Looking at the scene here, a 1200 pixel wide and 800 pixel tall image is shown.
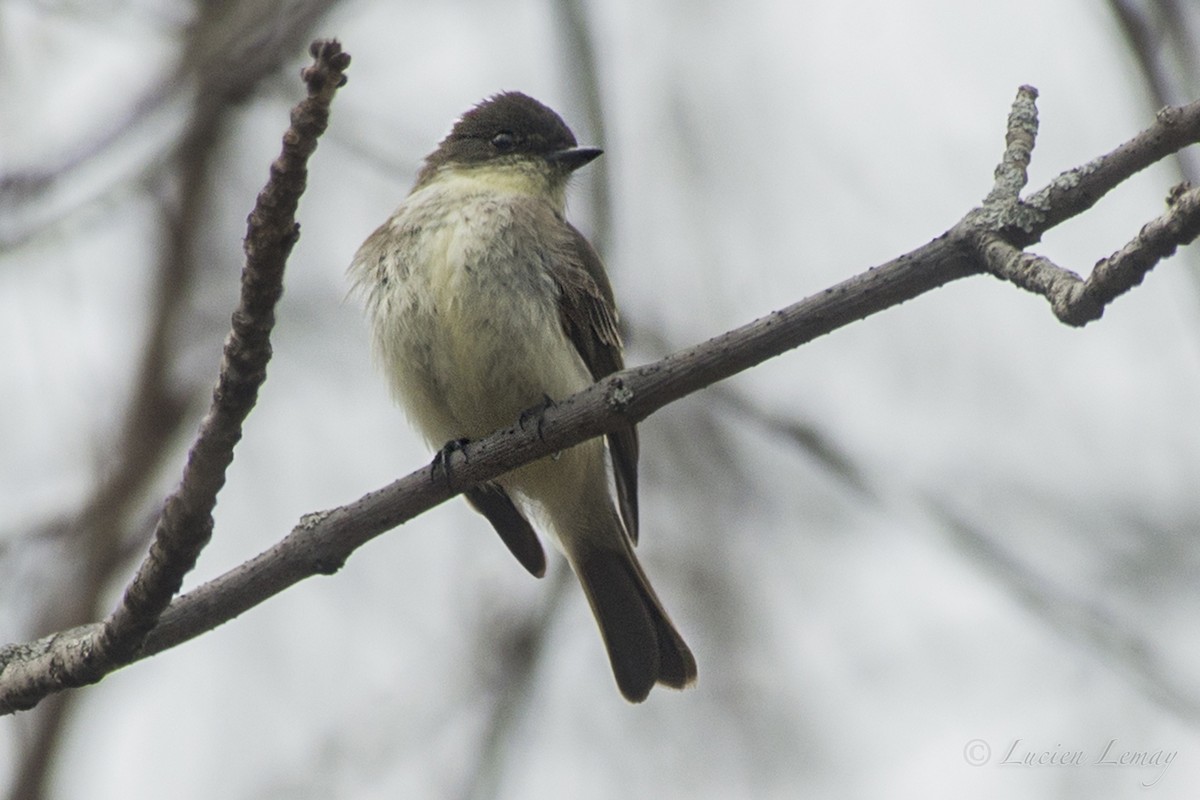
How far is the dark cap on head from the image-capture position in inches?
231

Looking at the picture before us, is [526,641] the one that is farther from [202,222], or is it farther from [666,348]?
[202,222]

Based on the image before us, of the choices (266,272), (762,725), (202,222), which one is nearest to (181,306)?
(202,222)

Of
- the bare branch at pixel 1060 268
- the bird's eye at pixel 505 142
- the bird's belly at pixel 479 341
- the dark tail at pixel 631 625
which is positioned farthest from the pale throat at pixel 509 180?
the bare branch at pixel 1060 268

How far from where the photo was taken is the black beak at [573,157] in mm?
5668

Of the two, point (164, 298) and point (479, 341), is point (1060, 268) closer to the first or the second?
point (479, 341)

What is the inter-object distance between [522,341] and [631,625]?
1331mm

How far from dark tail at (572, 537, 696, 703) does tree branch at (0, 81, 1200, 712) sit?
64.4 inches

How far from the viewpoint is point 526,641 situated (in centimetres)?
608

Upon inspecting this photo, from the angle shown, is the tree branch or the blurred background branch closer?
the tree branch

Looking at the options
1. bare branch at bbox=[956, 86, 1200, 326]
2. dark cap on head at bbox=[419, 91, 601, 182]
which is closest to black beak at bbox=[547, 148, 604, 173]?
dark cap on head at bbox=[419, 91, 601, 182]

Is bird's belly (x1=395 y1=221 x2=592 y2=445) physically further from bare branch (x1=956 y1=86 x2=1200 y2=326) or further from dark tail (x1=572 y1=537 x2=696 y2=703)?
bare branch (x1=956 y1=86 x2=1200 y2=326)

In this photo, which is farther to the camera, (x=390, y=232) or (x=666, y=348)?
(x=666, y=348)

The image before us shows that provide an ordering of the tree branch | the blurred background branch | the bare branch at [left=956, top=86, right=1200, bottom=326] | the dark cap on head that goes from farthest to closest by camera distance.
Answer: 1. the dark cap on head
2. the blurred background branch
3. the tree branch
4. the bare branch at [left=956, top=86, right=1200, bottom=326]

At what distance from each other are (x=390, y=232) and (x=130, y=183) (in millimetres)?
982
